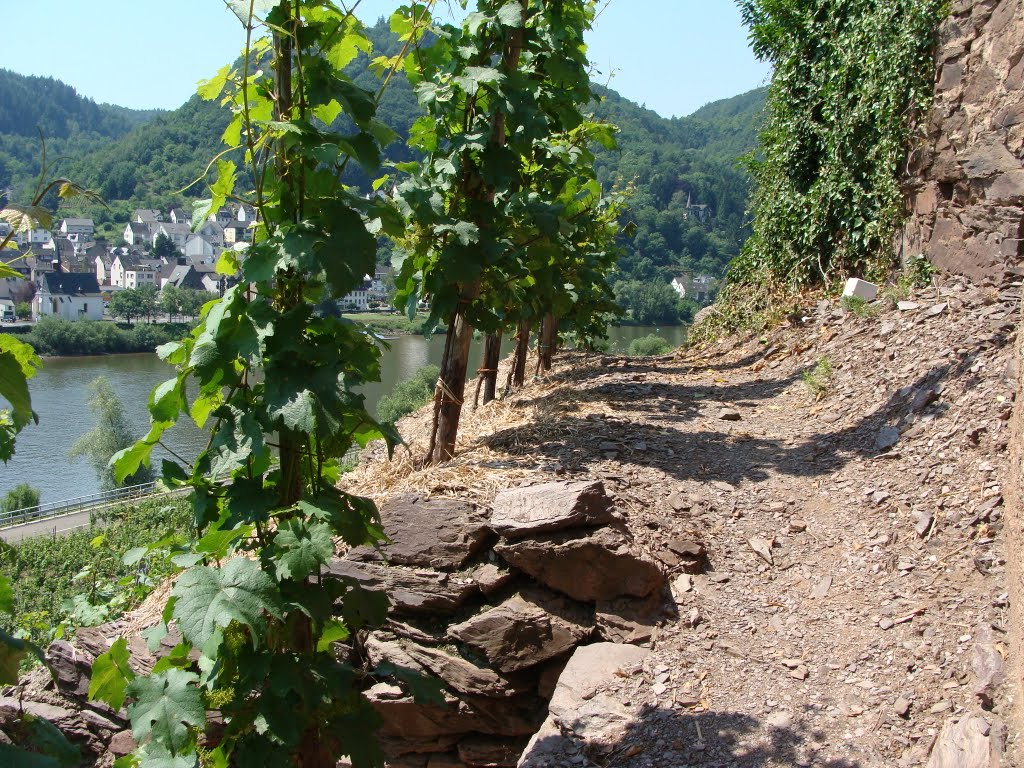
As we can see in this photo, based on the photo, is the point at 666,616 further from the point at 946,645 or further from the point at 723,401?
the point at 723,401

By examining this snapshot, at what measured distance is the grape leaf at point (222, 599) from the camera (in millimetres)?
2217

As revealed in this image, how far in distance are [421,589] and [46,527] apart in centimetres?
2769

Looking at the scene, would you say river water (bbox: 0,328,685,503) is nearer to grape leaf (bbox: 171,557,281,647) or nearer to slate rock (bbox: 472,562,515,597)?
slate rock (bbox: 472,562,515,597)

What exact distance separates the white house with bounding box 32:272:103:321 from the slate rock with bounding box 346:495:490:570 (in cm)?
4611

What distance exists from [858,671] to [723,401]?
4.03m

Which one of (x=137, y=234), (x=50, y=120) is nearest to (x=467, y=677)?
(x=137, y=234)

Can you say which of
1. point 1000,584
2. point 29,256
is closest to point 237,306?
point 29,256

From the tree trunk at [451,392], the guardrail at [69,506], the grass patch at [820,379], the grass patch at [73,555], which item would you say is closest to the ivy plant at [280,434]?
the tree trunk at [451,392]

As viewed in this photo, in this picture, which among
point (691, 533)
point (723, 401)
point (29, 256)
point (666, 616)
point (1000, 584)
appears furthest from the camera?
point (723, 401)

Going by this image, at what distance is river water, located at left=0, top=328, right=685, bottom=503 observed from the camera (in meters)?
35.8

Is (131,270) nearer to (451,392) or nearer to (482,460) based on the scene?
(451,392)

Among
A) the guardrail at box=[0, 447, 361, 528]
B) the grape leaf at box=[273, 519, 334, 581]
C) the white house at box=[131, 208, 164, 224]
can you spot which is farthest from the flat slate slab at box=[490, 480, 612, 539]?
the white house at box=[131, 208, 164, 224]

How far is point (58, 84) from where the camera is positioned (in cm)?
13800

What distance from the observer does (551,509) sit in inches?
167
